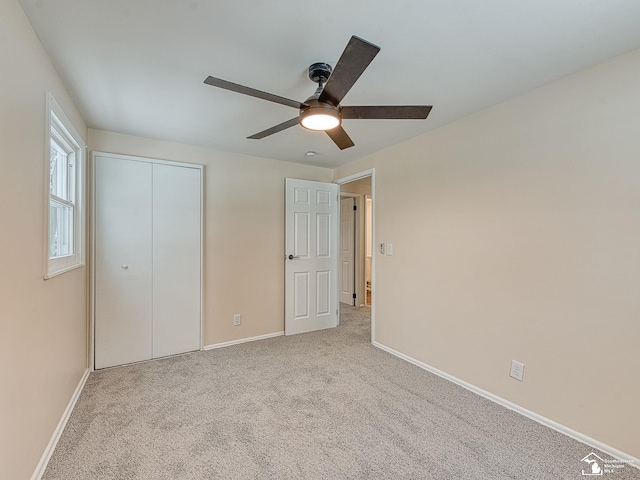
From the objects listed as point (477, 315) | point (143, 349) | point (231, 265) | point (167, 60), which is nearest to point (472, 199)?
point (477, 315)

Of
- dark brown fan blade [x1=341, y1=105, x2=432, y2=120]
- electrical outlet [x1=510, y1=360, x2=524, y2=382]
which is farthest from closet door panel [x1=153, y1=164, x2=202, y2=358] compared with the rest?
electrical outlet [x1=510, y1=360, x2=524, y2=382]

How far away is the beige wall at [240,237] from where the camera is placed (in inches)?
135

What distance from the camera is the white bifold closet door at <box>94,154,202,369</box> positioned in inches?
114

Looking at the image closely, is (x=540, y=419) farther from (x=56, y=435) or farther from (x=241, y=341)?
(x=56, y=435)

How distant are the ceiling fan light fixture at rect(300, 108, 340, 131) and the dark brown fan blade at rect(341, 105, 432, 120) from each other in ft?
0.26

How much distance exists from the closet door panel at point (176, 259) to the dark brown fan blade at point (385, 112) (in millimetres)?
2168

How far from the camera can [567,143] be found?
1953 mm

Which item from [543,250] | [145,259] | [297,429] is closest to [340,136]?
[543,250]

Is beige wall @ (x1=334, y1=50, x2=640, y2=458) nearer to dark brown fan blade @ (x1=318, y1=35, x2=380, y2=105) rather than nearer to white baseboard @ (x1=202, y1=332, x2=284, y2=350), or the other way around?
dark brown fan blade @ (x1=318, y1=35, x2=380, y2=105)

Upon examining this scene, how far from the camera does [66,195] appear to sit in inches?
95.1

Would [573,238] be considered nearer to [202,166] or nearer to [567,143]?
[567,143]

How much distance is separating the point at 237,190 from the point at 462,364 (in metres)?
2.92

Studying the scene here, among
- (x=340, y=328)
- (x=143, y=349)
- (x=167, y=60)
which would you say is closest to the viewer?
(x=167, y=60)

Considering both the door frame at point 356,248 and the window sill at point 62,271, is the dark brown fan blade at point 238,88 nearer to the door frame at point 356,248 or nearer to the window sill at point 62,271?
the window sill at point 62,271
